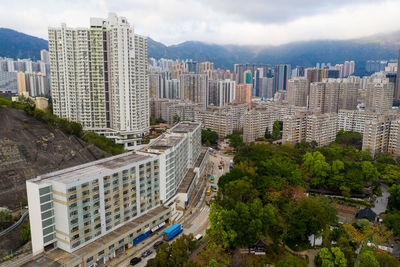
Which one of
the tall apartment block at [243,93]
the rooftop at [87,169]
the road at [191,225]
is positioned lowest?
the road at [191,225]

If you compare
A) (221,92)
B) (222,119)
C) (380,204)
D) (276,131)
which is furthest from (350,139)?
(221,92)

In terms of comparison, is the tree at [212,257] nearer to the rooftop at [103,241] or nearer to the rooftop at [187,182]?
the rooftop at [103,241]

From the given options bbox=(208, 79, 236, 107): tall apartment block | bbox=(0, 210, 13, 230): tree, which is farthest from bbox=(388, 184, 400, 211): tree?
bbox=(208, 79, 236, 107): tall apartment block

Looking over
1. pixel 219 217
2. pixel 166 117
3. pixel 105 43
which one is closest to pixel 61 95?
pixel 105 43

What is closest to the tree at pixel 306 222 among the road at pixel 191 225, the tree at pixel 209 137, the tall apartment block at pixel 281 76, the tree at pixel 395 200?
Result: the road at pixel 191 225

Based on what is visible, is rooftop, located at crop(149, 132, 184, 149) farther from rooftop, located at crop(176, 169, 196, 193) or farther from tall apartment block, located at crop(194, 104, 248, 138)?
tall apartment block, located at crop(194, 104, 248, 138)

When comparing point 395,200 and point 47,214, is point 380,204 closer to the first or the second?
point 395,200
